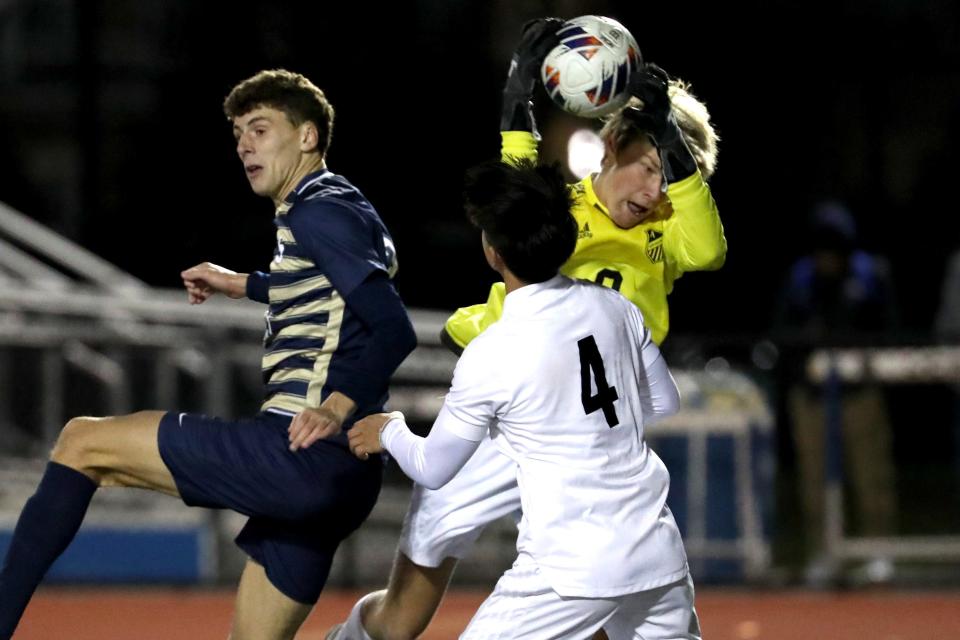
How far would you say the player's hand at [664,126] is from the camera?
14.4ft

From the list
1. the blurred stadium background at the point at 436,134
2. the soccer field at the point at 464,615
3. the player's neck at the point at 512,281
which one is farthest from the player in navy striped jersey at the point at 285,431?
the blurred stadium background at the point at 436,134

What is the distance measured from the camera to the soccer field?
7.29 m

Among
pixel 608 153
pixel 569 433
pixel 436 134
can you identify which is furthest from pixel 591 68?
pixel 436 134

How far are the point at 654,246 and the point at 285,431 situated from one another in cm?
111

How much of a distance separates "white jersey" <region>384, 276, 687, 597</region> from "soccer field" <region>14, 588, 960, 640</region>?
325cm

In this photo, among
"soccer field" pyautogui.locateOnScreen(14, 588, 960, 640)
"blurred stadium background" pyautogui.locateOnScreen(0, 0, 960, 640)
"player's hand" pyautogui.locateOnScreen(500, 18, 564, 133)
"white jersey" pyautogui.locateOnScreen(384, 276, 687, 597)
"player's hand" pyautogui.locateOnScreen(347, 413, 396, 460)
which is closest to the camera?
"white jersey" pyautogui.locateOnScreen(384, 276, 687, 597)

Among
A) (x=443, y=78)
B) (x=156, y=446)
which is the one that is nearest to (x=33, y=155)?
(x=443, y=78)

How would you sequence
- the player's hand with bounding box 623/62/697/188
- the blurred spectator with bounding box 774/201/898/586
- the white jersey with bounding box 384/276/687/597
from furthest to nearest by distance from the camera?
1. the blurred spectator with bounding box 774/201/898/586
2. the player's hand with bounding box 623/62/697/188
3. the white jersey with bounding box 384/276/687/597

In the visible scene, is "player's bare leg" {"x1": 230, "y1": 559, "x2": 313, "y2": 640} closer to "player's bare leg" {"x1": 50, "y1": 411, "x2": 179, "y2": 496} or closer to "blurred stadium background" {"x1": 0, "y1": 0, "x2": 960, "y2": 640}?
"player's bare leg" {"x1": 50, "y1": 411, "x2": 179, "y2": 496}

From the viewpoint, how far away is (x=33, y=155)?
12617 mm

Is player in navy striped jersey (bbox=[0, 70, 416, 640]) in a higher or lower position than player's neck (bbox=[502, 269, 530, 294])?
lower

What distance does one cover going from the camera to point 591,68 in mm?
4414

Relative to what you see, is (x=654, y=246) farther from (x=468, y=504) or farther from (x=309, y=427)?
(x=309, y=427)

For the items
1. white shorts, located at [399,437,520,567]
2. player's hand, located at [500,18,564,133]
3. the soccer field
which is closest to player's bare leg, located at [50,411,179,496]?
white shorts, located at [399,437,520,567]
